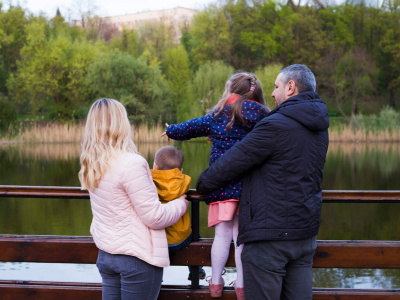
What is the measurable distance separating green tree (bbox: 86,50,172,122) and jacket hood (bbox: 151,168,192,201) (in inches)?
1081

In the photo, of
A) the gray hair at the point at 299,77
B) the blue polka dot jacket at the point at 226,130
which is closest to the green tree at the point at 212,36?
the blue polka dot jacket at the point at 226,130

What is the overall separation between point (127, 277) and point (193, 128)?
2.66 feet

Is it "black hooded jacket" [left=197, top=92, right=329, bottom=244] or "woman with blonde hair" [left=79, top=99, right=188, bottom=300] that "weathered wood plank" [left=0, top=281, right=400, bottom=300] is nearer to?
"woman with blonde hair" [left=79, top=99, right=188, bottom=300]

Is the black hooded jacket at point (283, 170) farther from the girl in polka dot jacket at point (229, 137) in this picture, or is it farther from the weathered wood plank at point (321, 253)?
the weathered wood plank at point (321, 253)

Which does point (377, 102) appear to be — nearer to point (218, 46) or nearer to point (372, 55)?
point (372, 55)

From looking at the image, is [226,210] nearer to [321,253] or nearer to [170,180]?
[170,180]

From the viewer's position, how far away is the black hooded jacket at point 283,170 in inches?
93.4

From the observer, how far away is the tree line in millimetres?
31000

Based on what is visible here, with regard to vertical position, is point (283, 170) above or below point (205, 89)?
above

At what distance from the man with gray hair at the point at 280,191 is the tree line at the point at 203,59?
87.3 ft

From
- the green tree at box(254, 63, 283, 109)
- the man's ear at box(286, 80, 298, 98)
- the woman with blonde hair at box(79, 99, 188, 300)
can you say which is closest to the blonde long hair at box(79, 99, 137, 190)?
the woman with blonde hair at box(79, 99, 188, 300)

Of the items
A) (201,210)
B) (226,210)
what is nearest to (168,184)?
(226,210)

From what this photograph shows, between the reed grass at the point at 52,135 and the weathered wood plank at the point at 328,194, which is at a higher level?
the weathered wood plank at the point at 328,194

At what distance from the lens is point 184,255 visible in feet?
9.55
